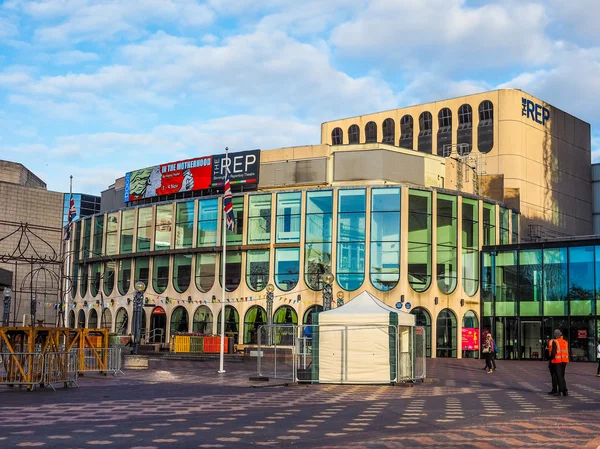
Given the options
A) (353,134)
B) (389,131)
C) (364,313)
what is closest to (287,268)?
(389,131)

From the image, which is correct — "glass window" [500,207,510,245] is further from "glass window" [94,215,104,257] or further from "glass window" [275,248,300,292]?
"glass window" [94,215,104,257]

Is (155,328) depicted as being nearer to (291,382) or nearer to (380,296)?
(380,296)

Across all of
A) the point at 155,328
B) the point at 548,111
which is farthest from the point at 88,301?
the point at 548,111

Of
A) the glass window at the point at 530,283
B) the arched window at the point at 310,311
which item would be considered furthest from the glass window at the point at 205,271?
the glass window at the point at 530,283

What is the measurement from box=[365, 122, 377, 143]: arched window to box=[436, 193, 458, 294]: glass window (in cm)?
3017

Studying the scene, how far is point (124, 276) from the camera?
232ft

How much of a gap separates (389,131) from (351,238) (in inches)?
1239

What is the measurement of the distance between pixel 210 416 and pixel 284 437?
3734 millimetres

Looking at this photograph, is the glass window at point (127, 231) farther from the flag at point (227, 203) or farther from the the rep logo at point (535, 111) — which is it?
A: the the rep logo at point (535, 111)

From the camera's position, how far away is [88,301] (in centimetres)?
7438

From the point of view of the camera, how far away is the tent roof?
2805cm

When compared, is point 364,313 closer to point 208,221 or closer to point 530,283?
point 530,283

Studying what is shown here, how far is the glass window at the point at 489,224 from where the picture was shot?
200ft

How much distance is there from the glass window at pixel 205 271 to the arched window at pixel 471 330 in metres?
19.9
